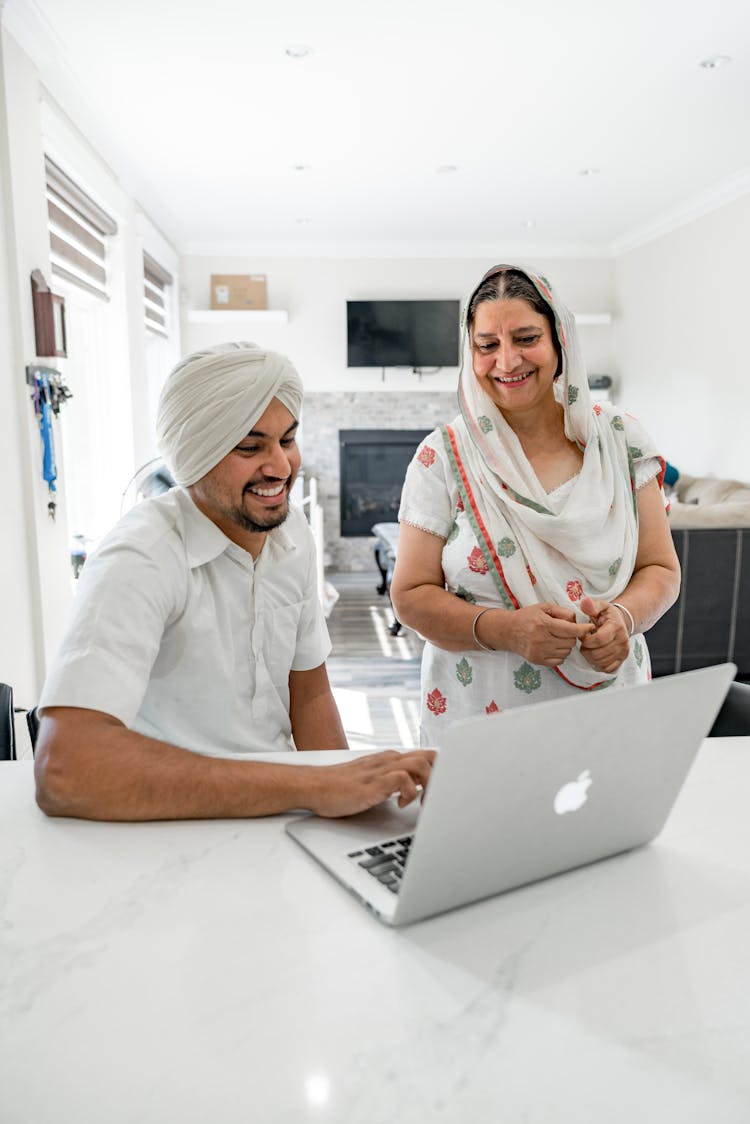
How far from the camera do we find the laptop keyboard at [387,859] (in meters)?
0.83

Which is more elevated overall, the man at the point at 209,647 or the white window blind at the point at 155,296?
the white window blind at the point at 155,296

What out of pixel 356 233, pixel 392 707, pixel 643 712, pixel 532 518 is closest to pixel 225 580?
pixel 532 518

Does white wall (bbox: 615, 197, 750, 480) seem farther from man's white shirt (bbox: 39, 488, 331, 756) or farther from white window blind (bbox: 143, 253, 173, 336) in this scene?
man's white shirt (bbox: 39, 488, 331, 756)

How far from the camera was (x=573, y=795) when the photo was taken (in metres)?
0.80

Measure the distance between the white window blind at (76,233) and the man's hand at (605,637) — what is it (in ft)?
10.5

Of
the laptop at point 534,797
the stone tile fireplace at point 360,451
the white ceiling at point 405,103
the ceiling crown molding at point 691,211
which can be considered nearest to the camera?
the laptop at point 534,797

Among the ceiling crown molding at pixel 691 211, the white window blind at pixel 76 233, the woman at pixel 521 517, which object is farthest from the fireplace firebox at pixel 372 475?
the woman at pixel 521 517

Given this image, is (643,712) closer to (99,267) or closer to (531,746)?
(531,746)

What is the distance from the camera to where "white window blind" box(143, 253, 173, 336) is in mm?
5984

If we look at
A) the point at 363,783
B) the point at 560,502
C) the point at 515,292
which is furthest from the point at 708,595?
the point at 363,783

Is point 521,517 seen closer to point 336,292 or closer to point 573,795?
point 573,795

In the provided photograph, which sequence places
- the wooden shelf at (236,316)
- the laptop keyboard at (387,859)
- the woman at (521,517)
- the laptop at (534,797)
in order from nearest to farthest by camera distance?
the laptop at (534,797) < the laptop keyboard at (387,859) < the woman at (521,517) < the wooden shelf at (236,316)

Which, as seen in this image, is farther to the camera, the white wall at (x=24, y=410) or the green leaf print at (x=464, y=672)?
the white wall at (x=24, y=410)

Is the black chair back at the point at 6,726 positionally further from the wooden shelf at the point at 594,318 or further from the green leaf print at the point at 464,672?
the wooden shelf at the point at 594,318
